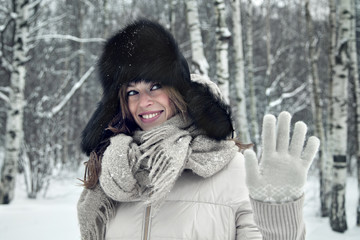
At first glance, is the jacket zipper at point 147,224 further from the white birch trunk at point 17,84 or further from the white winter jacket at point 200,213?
the white birch trunk at point 17,84

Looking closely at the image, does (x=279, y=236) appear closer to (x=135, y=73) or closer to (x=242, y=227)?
(x=242, y=227)

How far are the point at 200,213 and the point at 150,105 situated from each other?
59 centimetres

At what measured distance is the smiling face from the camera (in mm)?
1779

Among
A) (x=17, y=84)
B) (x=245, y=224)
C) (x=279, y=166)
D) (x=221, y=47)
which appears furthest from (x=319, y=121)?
(x=279, y=166)

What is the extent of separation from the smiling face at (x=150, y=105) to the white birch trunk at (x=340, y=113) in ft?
15.5

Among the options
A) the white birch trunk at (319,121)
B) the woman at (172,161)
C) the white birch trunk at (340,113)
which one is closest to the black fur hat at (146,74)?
the woman at (172,161)

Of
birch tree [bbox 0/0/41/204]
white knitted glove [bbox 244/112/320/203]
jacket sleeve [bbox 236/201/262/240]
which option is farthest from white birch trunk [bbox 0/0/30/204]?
white knitted glove [bbox 244/112/320/203]

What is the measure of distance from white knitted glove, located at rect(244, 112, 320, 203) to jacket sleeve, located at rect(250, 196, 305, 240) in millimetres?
21

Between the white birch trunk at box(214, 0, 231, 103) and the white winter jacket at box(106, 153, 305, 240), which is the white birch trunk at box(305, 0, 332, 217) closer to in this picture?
the white birch trunk at box(214, 0, 231, 103)

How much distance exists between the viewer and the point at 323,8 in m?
15.5

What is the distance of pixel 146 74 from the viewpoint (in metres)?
1.81

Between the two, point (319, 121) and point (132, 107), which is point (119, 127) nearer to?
point (132, 107)

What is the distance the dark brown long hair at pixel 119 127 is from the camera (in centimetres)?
180

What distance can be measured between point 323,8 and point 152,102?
628 inches
